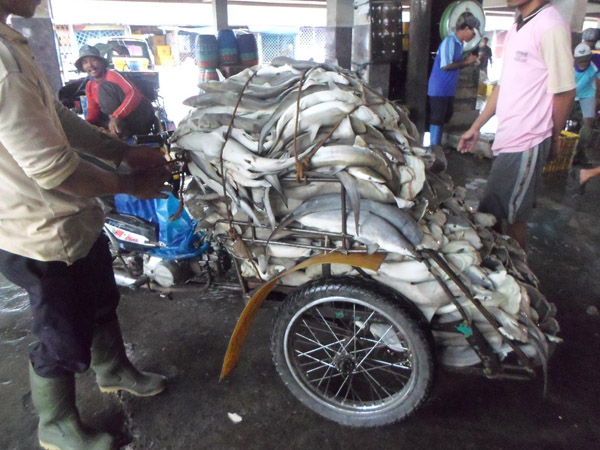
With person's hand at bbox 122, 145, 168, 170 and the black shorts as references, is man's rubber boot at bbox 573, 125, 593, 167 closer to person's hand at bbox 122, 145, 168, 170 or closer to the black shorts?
the black shorts

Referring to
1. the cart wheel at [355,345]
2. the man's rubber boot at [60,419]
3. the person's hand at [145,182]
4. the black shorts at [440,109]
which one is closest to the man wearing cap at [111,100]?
the person's hand at [145,182]

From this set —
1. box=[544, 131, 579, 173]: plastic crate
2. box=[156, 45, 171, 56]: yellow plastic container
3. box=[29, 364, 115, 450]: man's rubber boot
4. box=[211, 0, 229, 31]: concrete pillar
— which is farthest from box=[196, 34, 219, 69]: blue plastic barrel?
box=[156, 45, 171, 56]: yellow plastic container

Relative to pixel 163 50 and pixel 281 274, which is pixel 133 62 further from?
pixel 281 274

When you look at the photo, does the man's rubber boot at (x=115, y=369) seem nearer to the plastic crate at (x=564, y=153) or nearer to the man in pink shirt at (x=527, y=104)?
the man in pink shirt at (x=527, y=104)

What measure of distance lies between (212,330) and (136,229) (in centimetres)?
88

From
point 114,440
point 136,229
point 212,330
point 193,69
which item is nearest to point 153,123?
point 136,229

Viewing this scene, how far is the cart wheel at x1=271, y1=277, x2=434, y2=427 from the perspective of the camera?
1941 millimetres

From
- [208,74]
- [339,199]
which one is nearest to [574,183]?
[208,74]

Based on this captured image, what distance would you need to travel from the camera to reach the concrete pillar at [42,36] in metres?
7.39

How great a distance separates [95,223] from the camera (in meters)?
1.92

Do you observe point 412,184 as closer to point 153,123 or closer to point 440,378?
point 440,378

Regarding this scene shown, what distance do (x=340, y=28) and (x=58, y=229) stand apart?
953 cm

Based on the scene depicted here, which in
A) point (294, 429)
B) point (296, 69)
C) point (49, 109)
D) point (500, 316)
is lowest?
point (294, 429)

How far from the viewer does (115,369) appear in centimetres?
237
